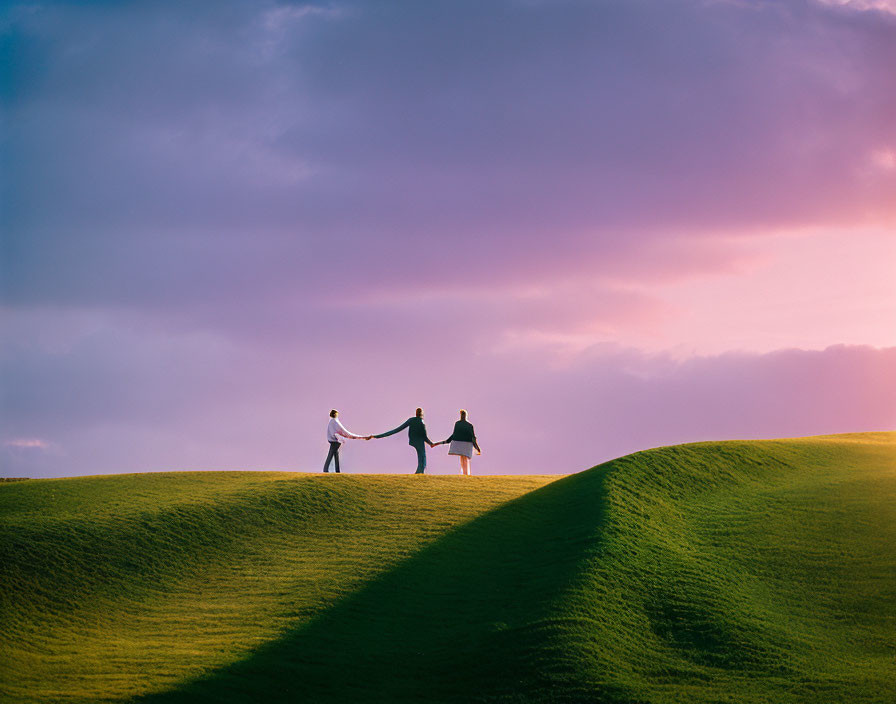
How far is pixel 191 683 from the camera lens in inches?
662

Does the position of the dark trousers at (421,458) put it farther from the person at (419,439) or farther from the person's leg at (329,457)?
the person's leg at (329,457)

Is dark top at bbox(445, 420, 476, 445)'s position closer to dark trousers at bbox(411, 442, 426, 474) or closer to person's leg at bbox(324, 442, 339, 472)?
dark trousers at bbox(411, 442, 426, 474)

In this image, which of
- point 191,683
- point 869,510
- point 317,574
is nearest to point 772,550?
point 869,510

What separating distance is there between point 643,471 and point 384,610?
10623 millimetres

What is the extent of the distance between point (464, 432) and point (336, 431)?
5.22 m

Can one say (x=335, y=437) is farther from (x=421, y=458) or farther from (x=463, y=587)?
(x=463, y=587)

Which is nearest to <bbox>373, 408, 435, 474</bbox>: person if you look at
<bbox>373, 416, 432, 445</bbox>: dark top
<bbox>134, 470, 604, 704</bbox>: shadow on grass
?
<bbox>373, 416, 432, 445</bbox>: dark top

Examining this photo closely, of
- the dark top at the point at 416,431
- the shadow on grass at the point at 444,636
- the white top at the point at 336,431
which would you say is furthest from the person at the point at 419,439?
the shadow on grass at the point at 444,636

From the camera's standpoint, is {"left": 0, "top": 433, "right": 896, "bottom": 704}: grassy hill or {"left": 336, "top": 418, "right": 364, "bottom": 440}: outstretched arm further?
{"left": 336, "top": 418, "right": 364, "bottom": 440}: outstretched arm

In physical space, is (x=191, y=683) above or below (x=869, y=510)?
below

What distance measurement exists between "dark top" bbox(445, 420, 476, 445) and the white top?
4.20 meters

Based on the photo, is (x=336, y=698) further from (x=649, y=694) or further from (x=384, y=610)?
(x=649, y=694)

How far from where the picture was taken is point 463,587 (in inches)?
829

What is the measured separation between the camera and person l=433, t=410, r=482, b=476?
34031 mm
